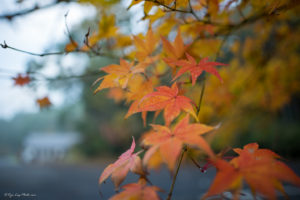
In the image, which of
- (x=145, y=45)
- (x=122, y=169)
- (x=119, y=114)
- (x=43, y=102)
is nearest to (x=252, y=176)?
(x=122, y=169)

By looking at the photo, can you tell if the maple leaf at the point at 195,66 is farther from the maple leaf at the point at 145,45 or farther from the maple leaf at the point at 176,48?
the maple leaf at the point at 145,45

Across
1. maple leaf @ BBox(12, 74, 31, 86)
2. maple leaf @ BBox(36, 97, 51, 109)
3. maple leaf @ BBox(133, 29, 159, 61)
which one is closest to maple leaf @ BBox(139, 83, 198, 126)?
maple leaf @ BBox(133, 29, 159, 61)

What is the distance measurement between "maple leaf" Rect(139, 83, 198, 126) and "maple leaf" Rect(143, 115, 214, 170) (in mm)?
50

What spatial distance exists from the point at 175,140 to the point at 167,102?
0.46 feet

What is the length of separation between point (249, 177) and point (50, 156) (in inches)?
406

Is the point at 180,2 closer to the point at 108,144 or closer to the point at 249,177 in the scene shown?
the point at 249,177

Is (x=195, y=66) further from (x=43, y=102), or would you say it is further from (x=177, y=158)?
(x=43, y=102)

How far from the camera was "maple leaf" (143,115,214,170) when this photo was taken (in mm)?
324

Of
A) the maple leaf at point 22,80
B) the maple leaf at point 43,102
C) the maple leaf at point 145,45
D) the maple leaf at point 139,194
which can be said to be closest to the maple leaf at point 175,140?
the maple leaf at point 139,194

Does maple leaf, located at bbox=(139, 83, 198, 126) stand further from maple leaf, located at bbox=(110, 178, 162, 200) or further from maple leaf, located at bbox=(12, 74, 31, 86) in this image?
maple leaf, located at bbox=(12, 74, 31, 86)

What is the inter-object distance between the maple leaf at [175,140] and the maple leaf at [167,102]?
50mm

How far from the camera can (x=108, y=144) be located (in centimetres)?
715

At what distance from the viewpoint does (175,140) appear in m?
0.36

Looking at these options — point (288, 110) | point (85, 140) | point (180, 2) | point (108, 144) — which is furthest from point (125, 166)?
point (288, 110)
